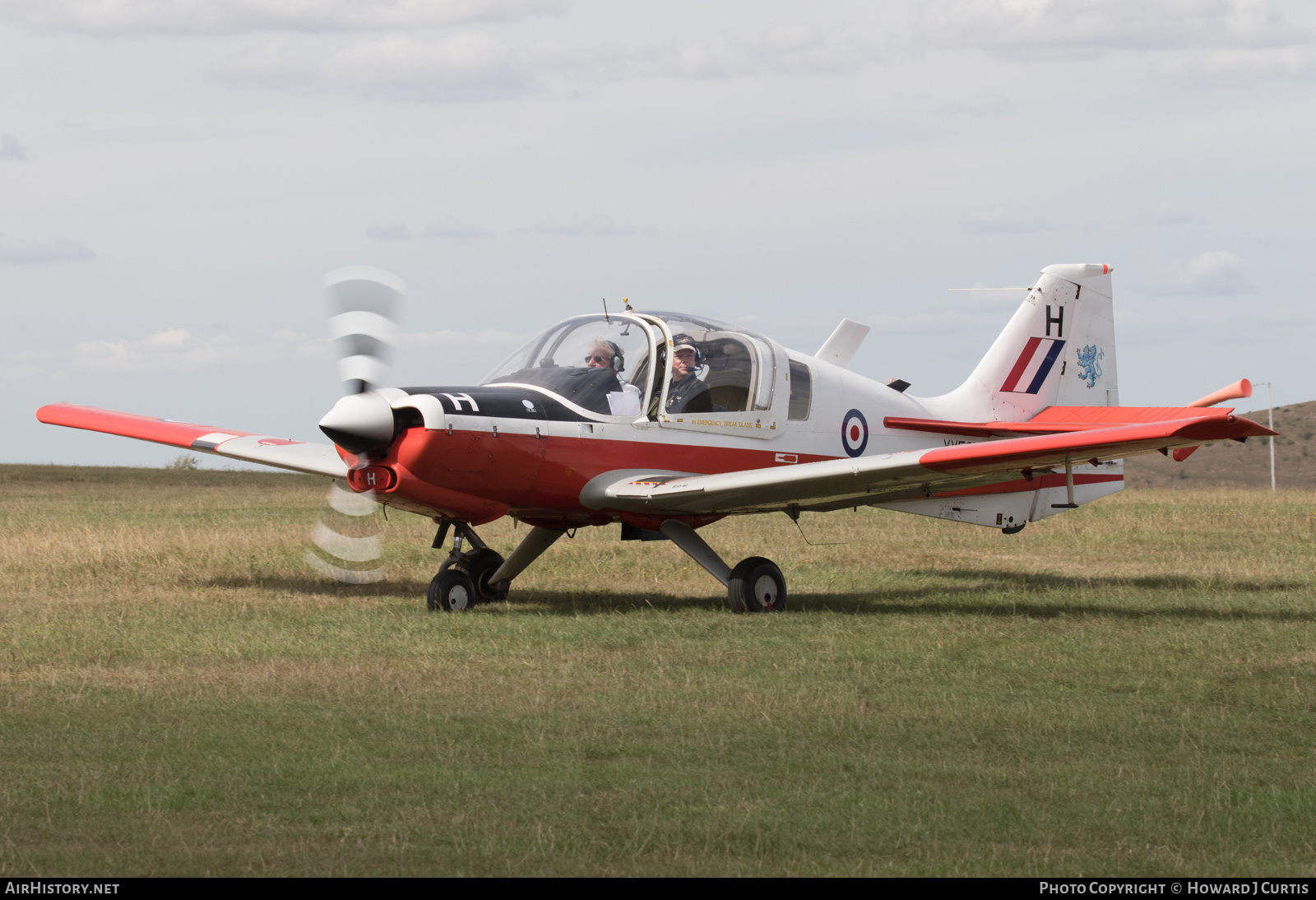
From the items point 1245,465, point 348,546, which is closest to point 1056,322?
point 348,546

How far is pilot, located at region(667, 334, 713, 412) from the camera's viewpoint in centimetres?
1212

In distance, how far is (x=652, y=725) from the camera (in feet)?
23.4

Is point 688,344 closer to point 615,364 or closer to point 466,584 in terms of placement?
point 615,364

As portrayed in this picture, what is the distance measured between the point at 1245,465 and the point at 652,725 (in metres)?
66.4

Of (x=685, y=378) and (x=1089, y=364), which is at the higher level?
(x=1089, y=364)

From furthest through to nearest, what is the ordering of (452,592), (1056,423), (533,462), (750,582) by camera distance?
1. (1056,423)
2. (750,582)
3. (452,592)
4. (533,462)

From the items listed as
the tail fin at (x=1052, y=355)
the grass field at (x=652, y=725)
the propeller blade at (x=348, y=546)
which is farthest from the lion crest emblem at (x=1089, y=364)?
the propeller blade at (x=348, y=546)

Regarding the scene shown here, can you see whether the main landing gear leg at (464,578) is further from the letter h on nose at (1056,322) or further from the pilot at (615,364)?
the letter h on nose at (1056,322)

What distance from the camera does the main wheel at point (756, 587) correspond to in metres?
11.8

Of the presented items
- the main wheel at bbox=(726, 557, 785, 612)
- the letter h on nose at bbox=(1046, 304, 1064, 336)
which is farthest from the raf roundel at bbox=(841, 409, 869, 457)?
the letter h on nose at bbox=(1046, 304, 1064, 336)

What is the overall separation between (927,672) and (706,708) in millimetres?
1882

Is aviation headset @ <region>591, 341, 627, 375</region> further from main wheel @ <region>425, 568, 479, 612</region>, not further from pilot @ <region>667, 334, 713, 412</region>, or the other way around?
main wheel @ <region>425, 568, 479, 612</region>

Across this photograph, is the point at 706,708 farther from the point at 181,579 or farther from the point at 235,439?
the point at 235,439

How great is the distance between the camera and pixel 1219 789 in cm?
582
